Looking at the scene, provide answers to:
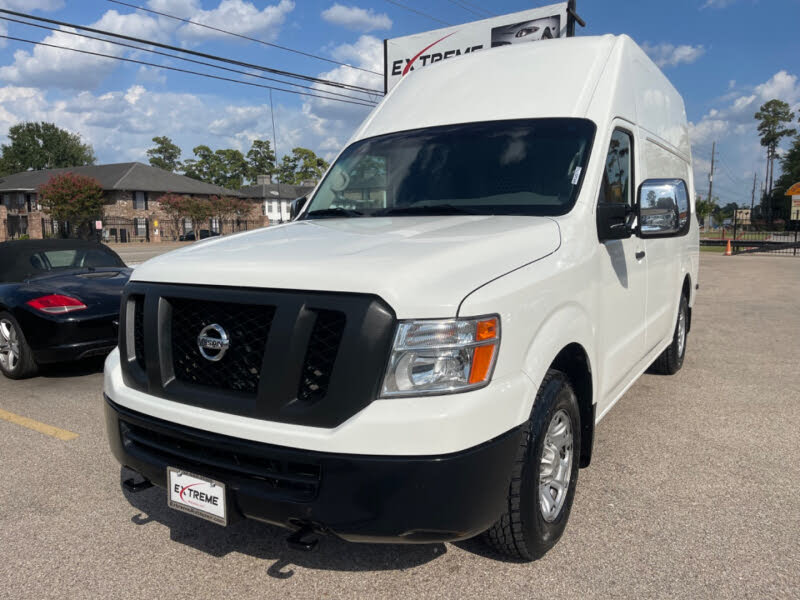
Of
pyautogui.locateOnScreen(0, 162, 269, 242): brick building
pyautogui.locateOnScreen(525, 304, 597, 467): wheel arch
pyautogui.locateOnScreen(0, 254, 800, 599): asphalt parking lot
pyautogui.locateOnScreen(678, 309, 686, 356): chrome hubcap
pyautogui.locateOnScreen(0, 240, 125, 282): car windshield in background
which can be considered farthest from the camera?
pyautogui.locateOnScreen(0, 162, 269, 242): brick building

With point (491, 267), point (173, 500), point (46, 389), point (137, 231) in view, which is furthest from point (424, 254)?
point (137, 231)

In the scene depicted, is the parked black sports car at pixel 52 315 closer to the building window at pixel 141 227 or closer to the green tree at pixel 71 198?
the green tree at pixel 71 198

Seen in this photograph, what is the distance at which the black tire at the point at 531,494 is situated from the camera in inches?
96.8

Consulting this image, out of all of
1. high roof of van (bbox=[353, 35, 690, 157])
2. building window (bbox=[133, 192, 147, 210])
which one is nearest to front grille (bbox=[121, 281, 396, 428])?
high roof of van (bbox=[353, 35, 690, 157])

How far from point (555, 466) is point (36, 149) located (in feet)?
343

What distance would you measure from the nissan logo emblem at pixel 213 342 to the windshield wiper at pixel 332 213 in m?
1.45

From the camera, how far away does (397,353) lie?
84.2 inches

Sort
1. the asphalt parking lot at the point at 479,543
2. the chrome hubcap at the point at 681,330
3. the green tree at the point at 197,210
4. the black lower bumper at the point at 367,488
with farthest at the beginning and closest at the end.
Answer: the green tree at the point at 197,210, the chrome hubcap at the point at 681,330, the asphalt parking lot at the point at 479,543, the black lower bumper at the point at 367,488

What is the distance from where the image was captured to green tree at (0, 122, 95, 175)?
89.9 m

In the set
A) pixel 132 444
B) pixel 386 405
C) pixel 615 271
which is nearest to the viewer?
pixel 386 405

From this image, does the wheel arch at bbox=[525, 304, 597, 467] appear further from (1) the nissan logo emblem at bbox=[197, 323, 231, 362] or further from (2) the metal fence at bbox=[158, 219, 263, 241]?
(2) the metal fence at bbox=[158, 219, 263, 241]

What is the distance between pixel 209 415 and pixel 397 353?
787 mm

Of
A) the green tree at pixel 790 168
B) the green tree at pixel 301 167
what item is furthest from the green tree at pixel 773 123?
the green tree at pixel 301 167

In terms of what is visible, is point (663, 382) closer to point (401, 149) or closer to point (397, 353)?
point (401, 149)
